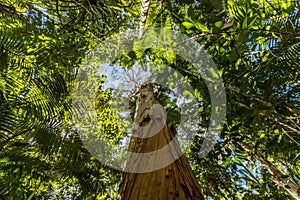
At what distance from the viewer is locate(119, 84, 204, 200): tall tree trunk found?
1548 millimetres

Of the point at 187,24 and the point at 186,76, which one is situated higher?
the point at 187,24

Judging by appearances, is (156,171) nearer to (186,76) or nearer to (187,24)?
(187,24)

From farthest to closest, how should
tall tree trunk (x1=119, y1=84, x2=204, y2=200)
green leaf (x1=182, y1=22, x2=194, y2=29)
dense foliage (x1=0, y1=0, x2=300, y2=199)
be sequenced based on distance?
dense foliage (x1=0, y1=0, x2=300, y2=199), green leaf (x1=182, y1=22, x2=194, y2=29), tall tree trunk (x1=119, y1=84, x2=204, y2=200)

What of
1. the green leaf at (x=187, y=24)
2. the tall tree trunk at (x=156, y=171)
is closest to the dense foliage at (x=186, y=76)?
the green leaf at (x=187, y=24)

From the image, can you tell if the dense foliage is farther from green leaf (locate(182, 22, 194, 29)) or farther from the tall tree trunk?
the tall tree trunk

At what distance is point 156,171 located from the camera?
1795 millimetres

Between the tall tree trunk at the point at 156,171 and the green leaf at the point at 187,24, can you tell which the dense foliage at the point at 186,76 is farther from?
the tall tree trunk at the point at 156,171

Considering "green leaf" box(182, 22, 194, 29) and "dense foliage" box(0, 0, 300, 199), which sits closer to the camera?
"green leaf" box(182, 22, 194, 29)

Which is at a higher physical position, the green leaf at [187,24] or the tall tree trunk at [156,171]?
the green leaf at [187,24]

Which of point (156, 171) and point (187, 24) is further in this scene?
point (187, 24)

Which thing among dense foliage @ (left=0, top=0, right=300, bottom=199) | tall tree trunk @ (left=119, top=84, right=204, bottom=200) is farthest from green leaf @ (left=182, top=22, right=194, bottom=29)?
tall tree trunk @ (left=119, top=84, right=204, bottom=200)

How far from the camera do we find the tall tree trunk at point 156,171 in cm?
155

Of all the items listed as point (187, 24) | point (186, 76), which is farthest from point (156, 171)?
point (186, 76)

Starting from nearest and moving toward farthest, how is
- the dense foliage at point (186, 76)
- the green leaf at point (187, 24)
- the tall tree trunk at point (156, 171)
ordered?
the tall tree trunk at point (156, 171) < the green leaf at point (187, 24) < the dense foliage at point (186, 76)
